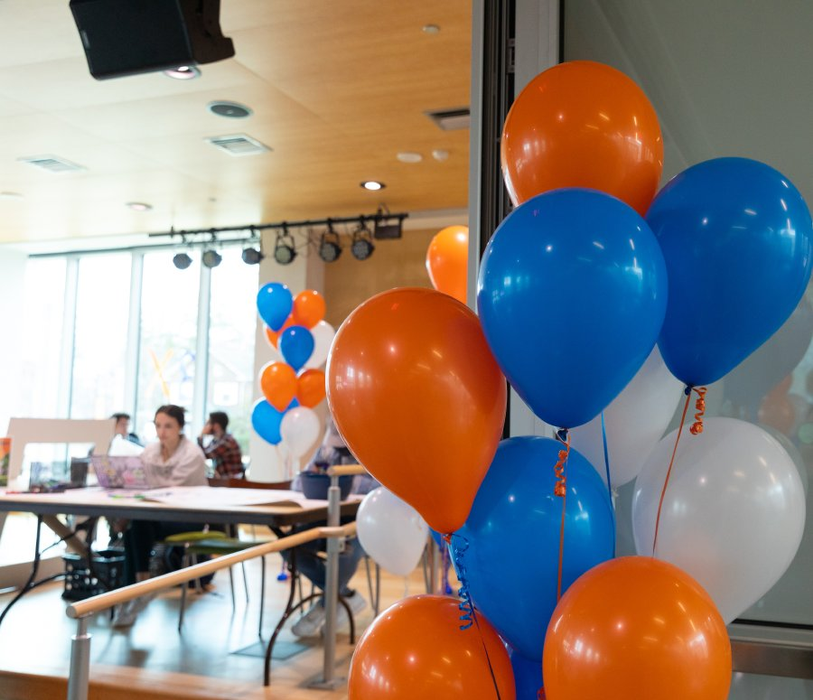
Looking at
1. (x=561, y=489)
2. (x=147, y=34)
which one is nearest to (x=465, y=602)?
(x=561, y=489)

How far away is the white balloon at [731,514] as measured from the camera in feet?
4.25

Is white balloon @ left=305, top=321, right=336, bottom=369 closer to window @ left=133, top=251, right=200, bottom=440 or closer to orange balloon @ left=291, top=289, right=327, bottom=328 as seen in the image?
orange balloon @ left=291, top=289, right=327, bottom=328

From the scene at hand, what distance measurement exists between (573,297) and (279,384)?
17.2 feet

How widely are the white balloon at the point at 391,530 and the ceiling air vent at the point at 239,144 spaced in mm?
4047

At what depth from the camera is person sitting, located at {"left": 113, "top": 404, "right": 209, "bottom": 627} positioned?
15.7 ft

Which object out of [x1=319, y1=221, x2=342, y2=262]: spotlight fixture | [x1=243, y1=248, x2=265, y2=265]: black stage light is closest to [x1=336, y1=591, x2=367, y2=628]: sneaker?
[x1=319, y1=221, x2=342, y2=262]: spotlight fixture

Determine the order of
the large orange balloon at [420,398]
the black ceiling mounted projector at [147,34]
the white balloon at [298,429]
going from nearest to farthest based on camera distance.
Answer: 1. the large orange balloon at [420,398]
2. the black ceiling mounted projector at [147,34]
3. the white balloon at [298,429]

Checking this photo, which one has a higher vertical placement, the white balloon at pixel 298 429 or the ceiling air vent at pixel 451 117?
the ceiling air vent at pixel 451 117

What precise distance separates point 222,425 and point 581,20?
20.4ft

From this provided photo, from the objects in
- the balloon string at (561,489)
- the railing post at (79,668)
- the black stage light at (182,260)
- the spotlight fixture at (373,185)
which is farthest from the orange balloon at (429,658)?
the black stage light at (182,260)

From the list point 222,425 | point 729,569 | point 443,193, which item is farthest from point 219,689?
point 443,193

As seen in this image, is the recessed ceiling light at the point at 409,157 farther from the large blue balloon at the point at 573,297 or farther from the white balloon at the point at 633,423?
the large blue balloon at the point at 573,297

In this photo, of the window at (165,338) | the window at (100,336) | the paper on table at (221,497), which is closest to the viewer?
the paper on table at (221,497)

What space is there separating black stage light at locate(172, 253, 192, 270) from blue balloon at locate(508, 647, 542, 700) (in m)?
7.59
